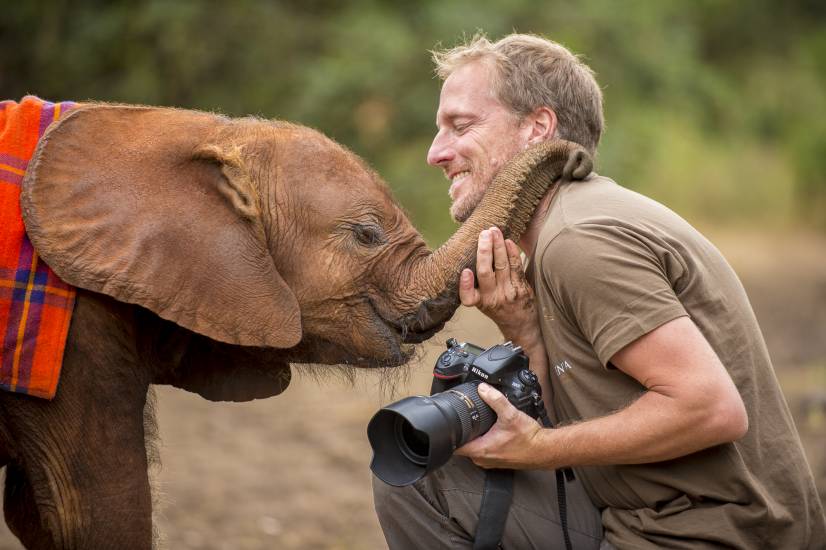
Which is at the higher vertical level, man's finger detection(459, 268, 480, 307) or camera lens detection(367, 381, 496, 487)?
man's finger detection(459, 268, 480, 307)

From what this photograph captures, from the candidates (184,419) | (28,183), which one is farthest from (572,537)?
(184,419)

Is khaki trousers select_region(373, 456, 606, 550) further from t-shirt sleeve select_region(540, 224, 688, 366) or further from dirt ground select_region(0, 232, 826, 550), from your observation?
t-shirt sleeve select_region(540, 224, 688, 366)

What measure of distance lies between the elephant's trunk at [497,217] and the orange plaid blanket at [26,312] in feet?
3.81

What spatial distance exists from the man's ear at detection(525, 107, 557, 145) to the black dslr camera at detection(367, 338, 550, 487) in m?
0.86

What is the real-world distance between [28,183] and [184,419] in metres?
4.98

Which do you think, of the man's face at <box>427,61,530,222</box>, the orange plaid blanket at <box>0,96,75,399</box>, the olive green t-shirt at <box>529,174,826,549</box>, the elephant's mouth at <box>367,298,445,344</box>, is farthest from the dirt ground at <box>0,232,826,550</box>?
the orange plaid blanket at <box>0,96,75,399</box>

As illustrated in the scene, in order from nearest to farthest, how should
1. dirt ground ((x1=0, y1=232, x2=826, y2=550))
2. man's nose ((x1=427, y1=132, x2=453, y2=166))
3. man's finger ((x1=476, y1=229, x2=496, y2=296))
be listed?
man's finger ((x1=476, y1=229, x2=496, y2=296))
man's nose ((x1=427, y1=132, x2=453, y2=166))
dirt ground ((x1=0, y1=232, x2=826, y2=550))

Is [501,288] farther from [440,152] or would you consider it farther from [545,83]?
[545,83]

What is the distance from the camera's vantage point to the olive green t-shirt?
11.1 ft

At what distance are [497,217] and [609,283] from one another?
594 mm

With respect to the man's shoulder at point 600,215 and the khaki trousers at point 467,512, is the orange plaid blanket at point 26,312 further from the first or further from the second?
the man's shoulder at point 600,215

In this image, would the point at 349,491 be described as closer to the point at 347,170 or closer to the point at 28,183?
the point at 347,170

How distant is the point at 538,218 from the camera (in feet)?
13.0

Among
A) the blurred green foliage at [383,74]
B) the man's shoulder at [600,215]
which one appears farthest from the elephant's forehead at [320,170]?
the blurred green foliage at [383,74]
